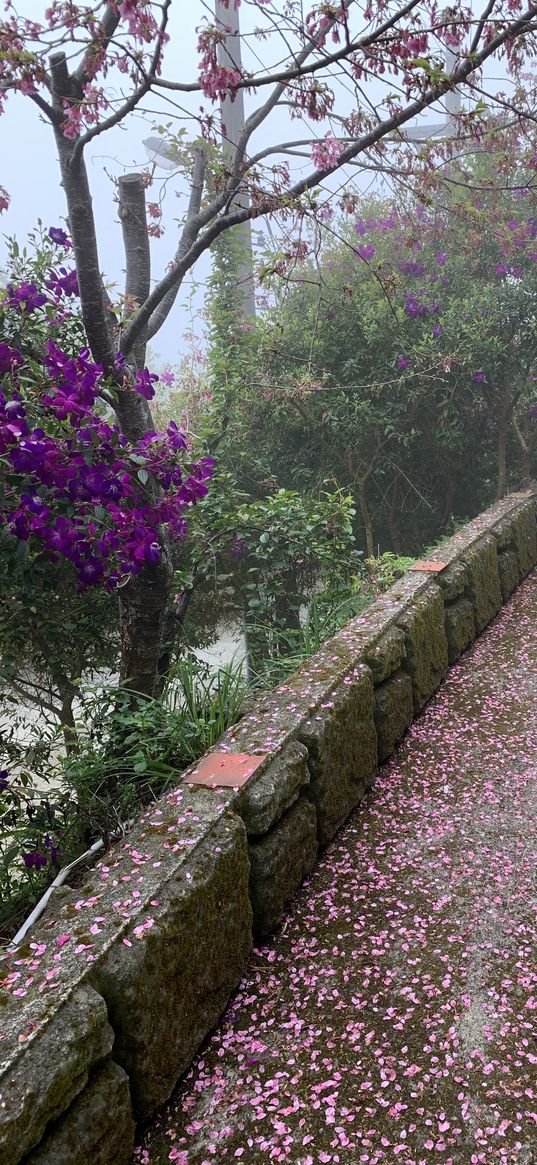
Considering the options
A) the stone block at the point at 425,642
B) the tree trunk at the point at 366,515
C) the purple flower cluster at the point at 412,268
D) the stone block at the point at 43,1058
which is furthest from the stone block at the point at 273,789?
the purple flower cluster at the point at 412,268

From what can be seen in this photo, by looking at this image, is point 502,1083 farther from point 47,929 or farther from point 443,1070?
point 47,929

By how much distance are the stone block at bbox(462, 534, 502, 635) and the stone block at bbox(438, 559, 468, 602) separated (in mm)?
105

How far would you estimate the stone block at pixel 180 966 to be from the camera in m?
1.40

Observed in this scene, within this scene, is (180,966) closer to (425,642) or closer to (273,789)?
(273,789)

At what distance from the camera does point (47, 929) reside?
1.51m

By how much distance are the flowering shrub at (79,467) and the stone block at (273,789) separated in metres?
0.94

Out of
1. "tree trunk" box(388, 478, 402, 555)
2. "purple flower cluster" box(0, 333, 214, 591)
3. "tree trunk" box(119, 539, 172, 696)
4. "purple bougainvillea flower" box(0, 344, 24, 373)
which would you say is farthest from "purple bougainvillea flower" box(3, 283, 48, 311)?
"tree trunk" box(388, 478, 402, 555)

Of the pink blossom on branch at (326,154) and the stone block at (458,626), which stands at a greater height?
the pink blossom on branch at (326,154)

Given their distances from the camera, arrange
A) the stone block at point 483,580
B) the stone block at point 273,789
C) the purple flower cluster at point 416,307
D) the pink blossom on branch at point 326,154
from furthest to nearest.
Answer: the purple flower cluster at point 416,307 → the stone block at point 483,580 → the pink blossom on branch at point 326,154 → the stone block at point 273,789

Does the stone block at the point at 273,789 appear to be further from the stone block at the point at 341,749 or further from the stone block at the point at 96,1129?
the stone block at the point at 96,1129

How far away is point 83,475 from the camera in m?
2.55

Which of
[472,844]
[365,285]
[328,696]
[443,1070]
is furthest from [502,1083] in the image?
[365,285]

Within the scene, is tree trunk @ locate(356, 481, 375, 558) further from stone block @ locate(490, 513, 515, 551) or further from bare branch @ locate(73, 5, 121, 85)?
bare branch @ locate(73, 5, 121, 85)

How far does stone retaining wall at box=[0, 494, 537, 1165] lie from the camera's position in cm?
123
